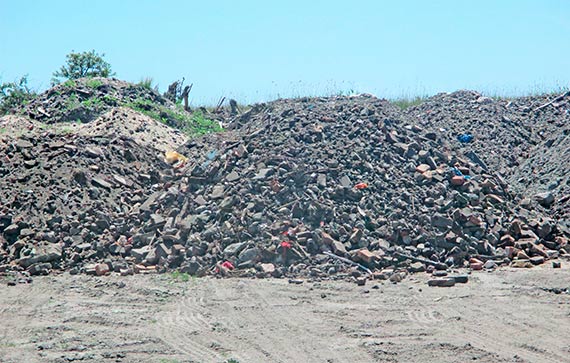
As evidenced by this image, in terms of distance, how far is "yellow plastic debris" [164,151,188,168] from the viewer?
12934mm

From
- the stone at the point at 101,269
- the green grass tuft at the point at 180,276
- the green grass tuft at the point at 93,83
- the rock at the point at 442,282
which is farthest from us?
the green grass tuft at the point at 93,83

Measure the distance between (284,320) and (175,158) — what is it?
6480mm

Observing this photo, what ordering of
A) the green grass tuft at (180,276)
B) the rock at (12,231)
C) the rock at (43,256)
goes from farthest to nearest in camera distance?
the rock at (12,231)
the rock at (43,256)
the green grass tuft at (180,276)

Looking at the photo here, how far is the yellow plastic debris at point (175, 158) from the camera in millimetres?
12934

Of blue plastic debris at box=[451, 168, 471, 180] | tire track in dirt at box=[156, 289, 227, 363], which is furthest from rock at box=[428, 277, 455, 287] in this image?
blue plastic debris at box=[451, 168, 471, 180]

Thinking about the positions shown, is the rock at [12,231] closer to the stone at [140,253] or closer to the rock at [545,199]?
the stone at [140,253]

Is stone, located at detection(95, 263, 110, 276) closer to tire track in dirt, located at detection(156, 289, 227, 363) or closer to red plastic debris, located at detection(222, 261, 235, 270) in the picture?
red plastic debris, located at detection(222, 261, 235, 270)

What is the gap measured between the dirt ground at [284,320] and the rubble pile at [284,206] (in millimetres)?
510

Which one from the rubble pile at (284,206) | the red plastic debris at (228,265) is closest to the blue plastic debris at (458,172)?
the rubble pile at (284,206)

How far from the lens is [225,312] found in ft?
24.4

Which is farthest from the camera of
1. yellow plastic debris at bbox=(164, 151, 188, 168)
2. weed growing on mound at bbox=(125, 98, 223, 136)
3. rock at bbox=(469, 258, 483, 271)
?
weed growing on mound at bbox=(125, 98, 223, 136)

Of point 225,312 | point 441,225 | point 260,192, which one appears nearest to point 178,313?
point 225,312

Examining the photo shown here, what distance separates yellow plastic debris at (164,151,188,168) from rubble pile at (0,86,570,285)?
0.41 meters

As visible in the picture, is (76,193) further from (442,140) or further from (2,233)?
(442,140)
